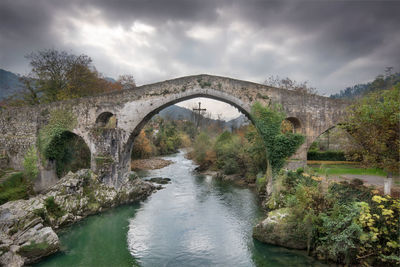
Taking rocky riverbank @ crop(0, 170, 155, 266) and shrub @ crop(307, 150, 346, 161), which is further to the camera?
shrub @ crop(307, 150, 346, 161)

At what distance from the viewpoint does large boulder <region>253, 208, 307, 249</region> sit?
7.54 meters

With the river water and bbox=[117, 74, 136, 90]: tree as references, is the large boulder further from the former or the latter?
bbox=[117, 74, 136, 90]: tree

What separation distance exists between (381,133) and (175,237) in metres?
7.23

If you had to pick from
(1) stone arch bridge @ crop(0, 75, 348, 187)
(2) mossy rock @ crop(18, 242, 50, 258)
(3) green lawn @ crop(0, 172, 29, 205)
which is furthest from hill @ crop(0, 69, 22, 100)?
(2) mossy rock @ crop(18, 242, 50, 258)

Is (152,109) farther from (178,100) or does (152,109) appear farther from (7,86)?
(7,86)

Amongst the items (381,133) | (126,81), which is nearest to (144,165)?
(126,81)

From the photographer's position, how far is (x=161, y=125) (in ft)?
126

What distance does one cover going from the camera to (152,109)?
42.4 ft

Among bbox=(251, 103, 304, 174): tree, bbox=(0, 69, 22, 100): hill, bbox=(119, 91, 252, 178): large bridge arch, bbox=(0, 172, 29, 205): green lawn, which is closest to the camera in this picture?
bbox=(0, 172, 29, 205): green lawn

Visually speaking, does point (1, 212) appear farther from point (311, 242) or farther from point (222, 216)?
point (311, 242)

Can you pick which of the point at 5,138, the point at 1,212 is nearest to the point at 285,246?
the point at 1,212

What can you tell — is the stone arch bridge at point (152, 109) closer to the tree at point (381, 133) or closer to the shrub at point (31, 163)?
the shrub at point (31, 163)

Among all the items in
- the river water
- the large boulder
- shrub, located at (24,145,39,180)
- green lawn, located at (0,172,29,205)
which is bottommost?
the river water

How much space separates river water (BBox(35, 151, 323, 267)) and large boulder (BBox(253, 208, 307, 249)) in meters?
0.24
